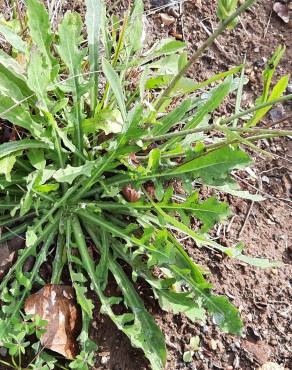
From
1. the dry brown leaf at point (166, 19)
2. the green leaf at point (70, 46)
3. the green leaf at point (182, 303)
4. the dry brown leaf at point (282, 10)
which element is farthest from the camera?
the dry brown leaf at point (282, 10)

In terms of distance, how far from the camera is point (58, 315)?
202cm

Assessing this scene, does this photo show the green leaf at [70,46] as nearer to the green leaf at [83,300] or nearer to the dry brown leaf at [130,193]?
the dry brown leaf at [130,193]

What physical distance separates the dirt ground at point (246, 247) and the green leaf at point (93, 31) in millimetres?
438

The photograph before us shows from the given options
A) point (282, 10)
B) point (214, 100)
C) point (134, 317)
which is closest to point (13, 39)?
point (214, 100)

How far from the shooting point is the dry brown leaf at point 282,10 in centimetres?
284

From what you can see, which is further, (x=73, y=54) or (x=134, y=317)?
(x=134, y=317)

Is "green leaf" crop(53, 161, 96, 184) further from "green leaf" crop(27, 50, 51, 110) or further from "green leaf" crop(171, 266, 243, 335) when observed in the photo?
"green leaf" crop(171, 266, 243, 335)

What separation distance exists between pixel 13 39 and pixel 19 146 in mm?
390

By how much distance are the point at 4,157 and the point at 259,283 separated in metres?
1.21

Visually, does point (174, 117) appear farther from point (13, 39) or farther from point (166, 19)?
point (166, 19)

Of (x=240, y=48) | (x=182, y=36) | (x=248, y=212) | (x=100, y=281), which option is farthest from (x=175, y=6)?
(x=100, y=281)

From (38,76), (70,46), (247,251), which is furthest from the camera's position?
(247,251)

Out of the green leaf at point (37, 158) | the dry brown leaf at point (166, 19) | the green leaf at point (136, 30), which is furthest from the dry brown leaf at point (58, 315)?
the dry brown leaf at point (166, 19)

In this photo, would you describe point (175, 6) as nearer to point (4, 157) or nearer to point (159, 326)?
point (4, 157)
